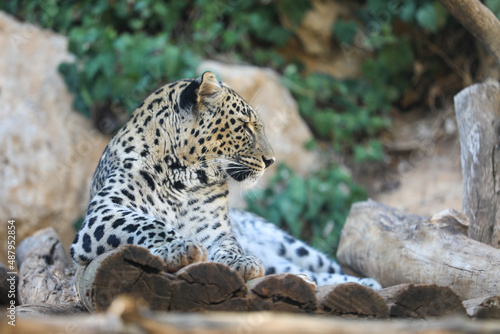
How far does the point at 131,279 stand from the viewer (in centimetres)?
317

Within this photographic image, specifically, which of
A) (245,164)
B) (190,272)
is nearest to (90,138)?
(245,164)

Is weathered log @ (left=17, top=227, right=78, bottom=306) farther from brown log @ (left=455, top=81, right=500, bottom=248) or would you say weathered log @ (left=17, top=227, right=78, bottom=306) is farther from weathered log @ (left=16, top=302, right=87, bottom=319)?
brown log @ (left=455, top=81, right=500, bottom=248)

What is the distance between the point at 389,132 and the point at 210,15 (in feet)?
15.4

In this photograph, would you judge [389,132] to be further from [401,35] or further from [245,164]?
[245,164]

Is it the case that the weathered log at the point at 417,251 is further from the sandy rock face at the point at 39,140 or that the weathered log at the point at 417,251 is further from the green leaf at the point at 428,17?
the green leaf at the point at 428,17

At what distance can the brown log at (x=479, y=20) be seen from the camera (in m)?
5.50

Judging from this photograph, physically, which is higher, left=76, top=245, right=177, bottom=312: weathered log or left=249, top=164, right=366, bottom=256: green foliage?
left=76, top=245, right=177, bottom=312: weathered log

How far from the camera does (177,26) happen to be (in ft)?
40.3

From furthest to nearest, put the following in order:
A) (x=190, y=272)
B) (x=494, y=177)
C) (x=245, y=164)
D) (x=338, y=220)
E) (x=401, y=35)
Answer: (x=401, y=35), (x=338, y=220), (x=494, y=177), (x=245, y=164), (x=190, y=272)

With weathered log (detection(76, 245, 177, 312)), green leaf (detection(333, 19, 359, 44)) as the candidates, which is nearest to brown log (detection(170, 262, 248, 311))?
weathered log (detection(76, 245, 177, 312))

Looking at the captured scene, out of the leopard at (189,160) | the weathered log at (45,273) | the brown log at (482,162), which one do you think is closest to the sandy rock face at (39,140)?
the weathered log at (45,273)

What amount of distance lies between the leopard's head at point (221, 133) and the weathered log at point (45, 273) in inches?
68.7

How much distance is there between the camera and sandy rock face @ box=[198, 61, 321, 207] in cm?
1094

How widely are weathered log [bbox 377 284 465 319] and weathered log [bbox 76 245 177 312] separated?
132 centimetres
